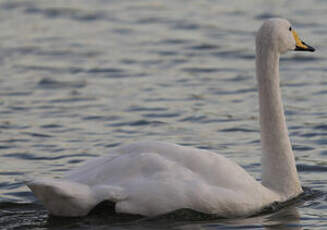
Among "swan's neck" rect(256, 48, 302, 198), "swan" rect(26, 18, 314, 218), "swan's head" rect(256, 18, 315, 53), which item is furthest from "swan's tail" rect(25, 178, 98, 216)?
"swan's head" rect(256, 18, 315, 53)

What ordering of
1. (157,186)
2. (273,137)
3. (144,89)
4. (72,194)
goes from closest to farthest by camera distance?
(72,194) < (157,186) < (273,137) < (144,89)

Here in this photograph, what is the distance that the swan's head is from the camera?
935 cm

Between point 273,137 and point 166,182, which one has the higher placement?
point 273,137

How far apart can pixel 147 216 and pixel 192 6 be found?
12648 mm

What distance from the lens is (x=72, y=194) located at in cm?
830

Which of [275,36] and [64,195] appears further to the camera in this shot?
[275,36]

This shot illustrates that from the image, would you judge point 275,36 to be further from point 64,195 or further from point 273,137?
point 64,195

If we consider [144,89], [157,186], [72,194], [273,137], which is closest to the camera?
[72,194]

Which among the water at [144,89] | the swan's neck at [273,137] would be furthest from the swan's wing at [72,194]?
the swan's neck at [273,137]

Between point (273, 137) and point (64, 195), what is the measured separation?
7.77 ft

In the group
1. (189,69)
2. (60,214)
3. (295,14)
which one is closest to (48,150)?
Result: (60,214)

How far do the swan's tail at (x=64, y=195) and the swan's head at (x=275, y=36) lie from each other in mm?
2420

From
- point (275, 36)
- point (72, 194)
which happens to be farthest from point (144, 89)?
point (72, 194)

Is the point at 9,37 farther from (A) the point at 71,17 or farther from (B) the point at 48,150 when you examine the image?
(B) the point at 48,150
